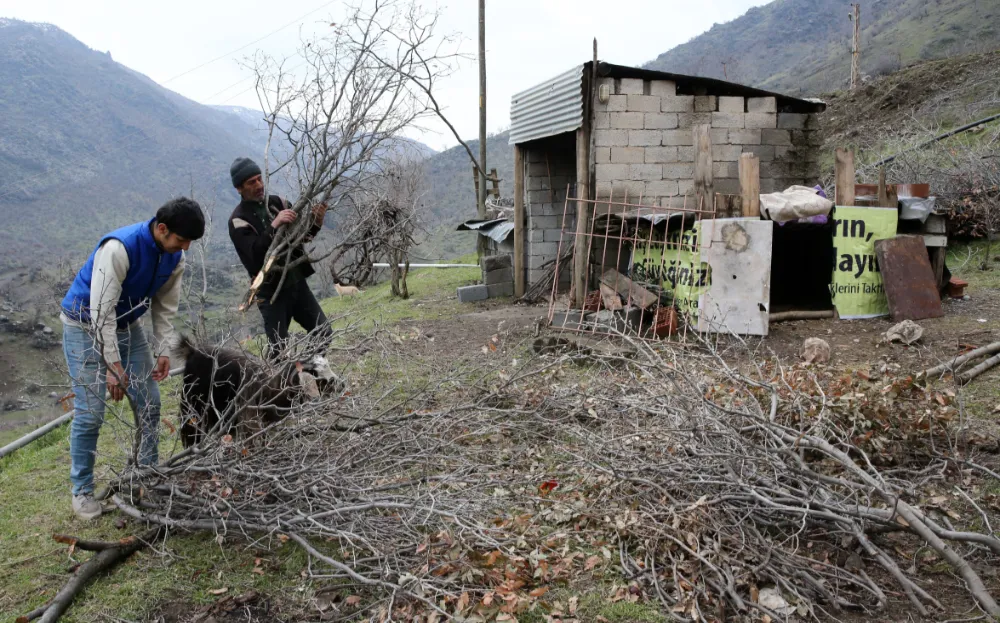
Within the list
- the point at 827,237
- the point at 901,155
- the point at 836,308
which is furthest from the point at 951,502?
the point at 901,155

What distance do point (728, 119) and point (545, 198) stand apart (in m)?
3.10

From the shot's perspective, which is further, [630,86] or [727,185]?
[727,185]

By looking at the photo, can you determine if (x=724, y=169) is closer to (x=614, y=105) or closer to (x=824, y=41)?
(x=614, y=105)

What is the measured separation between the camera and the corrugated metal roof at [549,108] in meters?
7.91

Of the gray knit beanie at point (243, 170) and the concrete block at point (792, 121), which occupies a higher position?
the concrete block at point (792, 121)

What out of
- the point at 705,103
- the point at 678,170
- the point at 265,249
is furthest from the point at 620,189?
the point at 265,249

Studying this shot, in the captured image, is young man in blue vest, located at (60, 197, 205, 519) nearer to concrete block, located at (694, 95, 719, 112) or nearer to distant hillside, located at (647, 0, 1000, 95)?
concrete block, located at (694, 95, 719, 112)

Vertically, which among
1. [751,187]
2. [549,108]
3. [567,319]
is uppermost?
[549,108]

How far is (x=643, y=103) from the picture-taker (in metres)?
7.84

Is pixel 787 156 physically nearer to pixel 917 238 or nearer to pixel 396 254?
pixel 917 238

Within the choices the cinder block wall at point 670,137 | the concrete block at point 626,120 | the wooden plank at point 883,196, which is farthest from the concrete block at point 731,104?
the wooden plank at point 883,196

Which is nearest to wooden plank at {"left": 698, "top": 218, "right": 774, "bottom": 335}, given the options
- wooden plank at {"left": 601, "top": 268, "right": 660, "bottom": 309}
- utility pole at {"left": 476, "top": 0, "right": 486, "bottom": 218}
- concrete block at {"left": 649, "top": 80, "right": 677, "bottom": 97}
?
wooden plank at {"left": 601, "top": 268, "right": 660, "bottom": 309}

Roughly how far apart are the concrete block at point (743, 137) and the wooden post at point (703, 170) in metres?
0.50

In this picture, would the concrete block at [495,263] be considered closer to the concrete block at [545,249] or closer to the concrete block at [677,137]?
the concrete block at [545,249]
